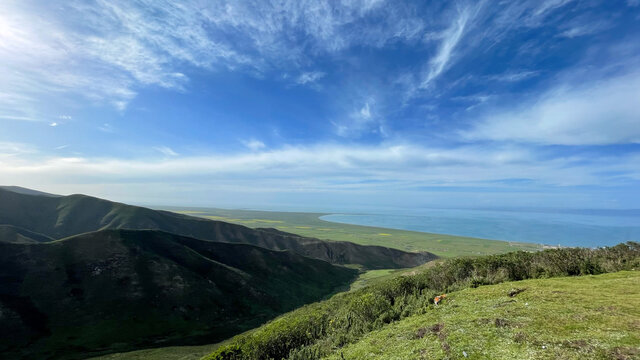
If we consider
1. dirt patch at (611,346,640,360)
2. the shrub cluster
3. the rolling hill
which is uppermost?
dirt patch at (611,346,640,360)

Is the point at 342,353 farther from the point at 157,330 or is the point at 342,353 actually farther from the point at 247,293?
the point at 247,293

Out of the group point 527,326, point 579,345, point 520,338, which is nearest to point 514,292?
point 527,326

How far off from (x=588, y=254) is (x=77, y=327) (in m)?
80.5

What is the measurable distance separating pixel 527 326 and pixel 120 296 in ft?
254

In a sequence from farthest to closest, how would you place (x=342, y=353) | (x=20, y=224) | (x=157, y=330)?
1. (x=20, y=224)
2. (x=157, y=330)
3. (x=342, y=353)

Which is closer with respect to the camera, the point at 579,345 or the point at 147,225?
the point at 579,345

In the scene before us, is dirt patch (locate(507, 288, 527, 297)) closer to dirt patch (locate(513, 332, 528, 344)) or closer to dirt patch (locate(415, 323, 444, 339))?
dirt patch (locate(415, 323, 444, 339))

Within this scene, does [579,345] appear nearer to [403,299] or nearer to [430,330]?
[430,330]

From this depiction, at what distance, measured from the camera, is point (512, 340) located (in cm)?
1098

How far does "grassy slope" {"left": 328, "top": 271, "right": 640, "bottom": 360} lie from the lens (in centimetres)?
991

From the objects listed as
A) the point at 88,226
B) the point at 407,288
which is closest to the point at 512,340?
the point at 407,288

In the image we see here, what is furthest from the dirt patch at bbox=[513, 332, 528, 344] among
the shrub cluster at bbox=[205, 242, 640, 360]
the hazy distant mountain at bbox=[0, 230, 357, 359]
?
the hazy distant mountain at bbox=[0, 230, 357, 359]

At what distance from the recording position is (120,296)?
60188 millimetres

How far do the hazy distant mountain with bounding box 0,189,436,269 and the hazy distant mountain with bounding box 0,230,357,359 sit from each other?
71.0m
